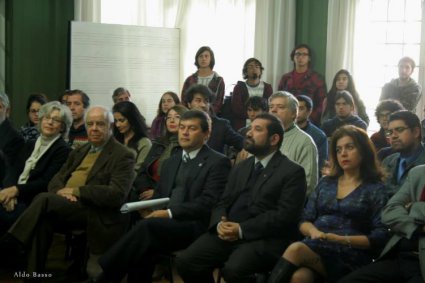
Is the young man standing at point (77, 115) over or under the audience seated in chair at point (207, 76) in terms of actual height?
under

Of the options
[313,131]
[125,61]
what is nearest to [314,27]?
[125,61]

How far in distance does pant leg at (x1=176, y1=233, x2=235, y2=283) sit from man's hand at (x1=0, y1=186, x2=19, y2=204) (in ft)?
4.58

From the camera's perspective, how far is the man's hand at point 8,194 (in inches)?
174

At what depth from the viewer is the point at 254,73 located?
6805 millimetres

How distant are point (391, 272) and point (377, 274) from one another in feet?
0.23

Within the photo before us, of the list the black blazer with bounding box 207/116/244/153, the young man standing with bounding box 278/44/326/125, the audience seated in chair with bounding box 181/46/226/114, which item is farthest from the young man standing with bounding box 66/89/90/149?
the young man standing with bounding box 278/44/326/125

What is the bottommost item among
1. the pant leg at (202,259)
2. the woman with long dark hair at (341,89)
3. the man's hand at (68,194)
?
the pant leg at (202,259)

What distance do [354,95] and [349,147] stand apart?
3.13m

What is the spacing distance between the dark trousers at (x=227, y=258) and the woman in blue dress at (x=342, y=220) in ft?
0.60

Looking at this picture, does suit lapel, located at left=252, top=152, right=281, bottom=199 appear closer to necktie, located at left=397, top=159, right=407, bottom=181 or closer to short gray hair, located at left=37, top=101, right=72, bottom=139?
necktie, located at left=397, top=159, right=407, bottom=181

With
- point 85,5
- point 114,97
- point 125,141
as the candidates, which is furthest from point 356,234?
point 85,5

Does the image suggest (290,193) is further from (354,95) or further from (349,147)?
(354,95)

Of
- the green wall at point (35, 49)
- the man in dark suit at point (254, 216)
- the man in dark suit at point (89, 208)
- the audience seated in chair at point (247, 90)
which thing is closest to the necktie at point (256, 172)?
the man in dark suit at point (254, 216)

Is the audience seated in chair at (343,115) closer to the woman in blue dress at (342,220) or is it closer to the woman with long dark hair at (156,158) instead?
the woman with long dark hair at (156,158)
